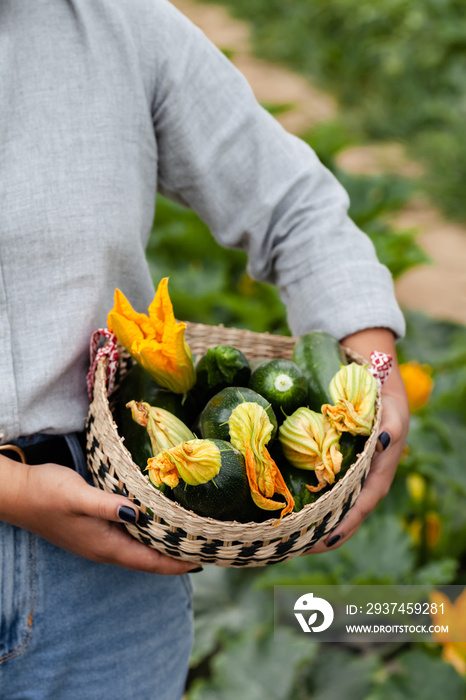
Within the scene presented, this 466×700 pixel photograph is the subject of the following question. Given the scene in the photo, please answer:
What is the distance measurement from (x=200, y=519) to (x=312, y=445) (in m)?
0.18

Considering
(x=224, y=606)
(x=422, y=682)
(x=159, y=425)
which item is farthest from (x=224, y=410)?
(x=224, y=606)

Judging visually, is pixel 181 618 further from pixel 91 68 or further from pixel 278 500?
pixel 91 68

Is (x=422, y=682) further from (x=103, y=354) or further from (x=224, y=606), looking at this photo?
(x=103, y=354)

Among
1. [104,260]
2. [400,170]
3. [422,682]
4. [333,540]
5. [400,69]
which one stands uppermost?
[104,260]

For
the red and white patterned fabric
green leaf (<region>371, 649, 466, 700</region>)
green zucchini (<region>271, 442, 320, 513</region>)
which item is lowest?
green leaf (<region>371, 649, 466, 700</region>)

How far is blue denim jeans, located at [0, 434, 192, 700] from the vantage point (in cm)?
98

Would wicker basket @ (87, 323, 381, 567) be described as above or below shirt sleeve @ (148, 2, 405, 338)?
below

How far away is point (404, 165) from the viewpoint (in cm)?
581

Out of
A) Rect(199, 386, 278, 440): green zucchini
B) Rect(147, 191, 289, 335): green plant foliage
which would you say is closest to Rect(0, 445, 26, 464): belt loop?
Rect(199, 386, 278, 440): green zucchini

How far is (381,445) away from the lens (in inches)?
40.3

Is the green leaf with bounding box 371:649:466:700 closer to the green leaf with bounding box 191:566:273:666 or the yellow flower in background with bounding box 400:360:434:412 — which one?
the green leaf with bounding box 191:566:273:666

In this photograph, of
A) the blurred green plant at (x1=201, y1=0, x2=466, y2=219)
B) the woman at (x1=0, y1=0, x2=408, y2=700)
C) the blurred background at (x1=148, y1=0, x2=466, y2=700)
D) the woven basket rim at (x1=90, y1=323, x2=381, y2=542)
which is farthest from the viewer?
the blurred green plant at (x1=201, y1=0, x2=466, y2=219)

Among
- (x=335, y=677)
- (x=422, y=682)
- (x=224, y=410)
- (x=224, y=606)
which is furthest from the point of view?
(x=224, y=606)

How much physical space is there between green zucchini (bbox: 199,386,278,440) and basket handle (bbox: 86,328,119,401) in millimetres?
147
